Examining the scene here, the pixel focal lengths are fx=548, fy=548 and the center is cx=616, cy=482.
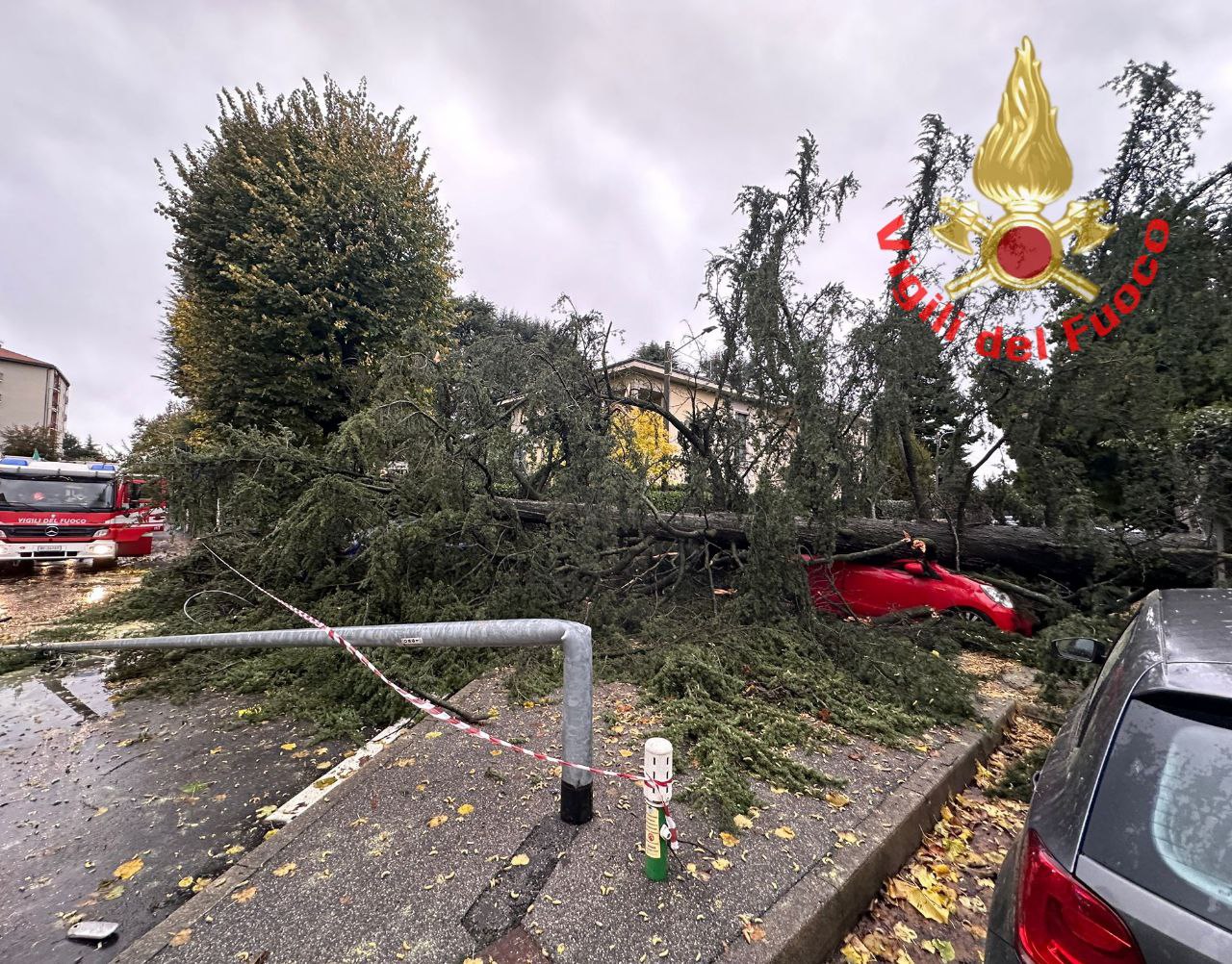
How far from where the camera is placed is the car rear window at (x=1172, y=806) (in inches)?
44.6

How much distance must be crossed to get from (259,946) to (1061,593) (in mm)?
8215

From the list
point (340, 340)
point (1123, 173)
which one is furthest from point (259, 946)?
point (340, 340)

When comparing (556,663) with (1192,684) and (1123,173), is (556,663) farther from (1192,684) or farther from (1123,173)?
(1123,173)

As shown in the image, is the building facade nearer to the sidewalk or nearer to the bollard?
the sidewalk

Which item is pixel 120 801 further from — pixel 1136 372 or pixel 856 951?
pixel 1136 372

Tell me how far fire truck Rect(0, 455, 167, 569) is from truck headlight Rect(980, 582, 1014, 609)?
13893 millimetres

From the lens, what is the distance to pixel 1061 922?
1257 millimetres

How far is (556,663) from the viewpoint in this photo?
477 cm

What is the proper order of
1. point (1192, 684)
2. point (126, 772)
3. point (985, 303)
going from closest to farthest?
point (1192, 684) → point (126, 772) → point (985, 303)

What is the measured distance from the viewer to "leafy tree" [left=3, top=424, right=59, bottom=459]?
3019 centimetres

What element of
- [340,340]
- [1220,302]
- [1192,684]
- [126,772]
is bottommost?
[126,772]

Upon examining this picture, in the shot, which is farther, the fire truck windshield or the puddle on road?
the fire truck windshield

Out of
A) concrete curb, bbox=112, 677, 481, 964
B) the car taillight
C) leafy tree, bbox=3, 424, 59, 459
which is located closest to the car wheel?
the car taillight

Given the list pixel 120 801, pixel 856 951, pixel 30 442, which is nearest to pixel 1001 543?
pixel 856 951
